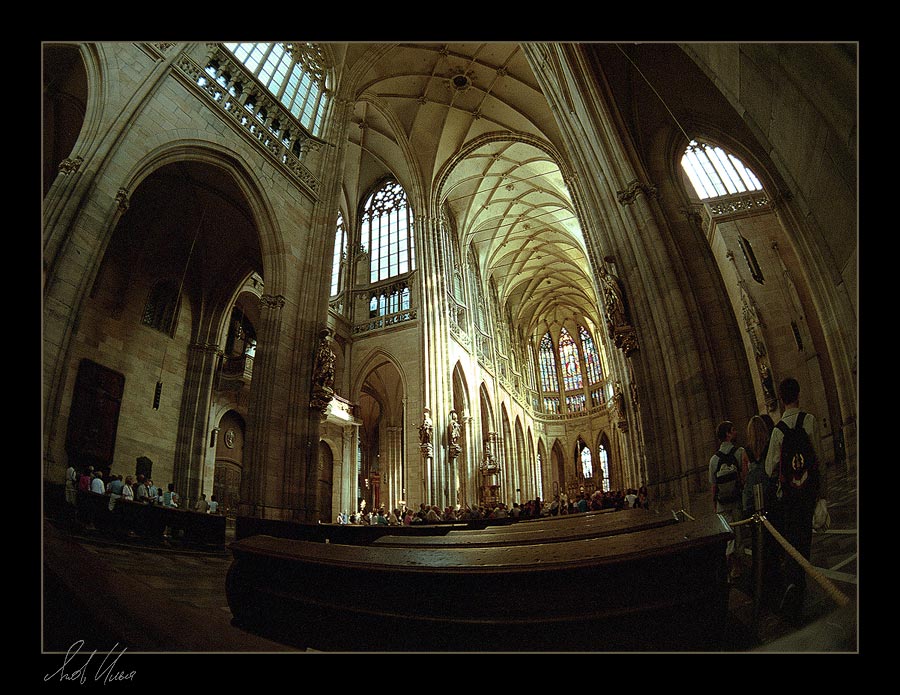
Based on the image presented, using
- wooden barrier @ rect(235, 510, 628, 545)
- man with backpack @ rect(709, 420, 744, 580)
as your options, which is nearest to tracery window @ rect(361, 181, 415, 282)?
wooden barrier @ rect(235, 510, 628, 545)

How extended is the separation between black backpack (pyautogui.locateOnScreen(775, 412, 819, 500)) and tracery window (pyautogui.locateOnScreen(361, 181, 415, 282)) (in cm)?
1848

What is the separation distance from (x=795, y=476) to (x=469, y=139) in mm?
20622

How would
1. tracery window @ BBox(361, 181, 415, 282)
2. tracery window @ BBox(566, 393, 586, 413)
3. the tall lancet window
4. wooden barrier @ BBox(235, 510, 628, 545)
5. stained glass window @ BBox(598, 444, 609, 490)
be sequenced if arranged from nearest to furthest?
1. wooden barrier @ BBox(235, 510, 628, 545)
2. tracery window @ BBox(361, 181, 415, 282)
3. stained glass window @ BBox(598, 444, 609, 490)
4. tracery window @ BBox(566, 393, 586, 413)
5. the tall lancet window

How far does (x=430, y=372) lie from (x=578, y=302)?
68.2 ft

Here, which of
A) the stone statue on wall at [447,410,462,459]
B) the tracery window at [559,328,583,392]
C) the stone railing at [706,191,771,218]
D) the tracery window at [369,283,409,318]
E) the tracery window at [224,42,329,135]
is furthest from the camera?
the tracery window at [559,328,583,392]

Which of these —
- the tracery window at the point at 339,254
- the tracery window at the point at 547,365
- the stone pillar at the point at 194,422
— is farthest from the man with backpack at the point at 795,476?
the tracery window at the point at 547,365

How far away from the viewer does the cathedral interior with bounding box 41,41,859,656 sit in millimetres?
5312

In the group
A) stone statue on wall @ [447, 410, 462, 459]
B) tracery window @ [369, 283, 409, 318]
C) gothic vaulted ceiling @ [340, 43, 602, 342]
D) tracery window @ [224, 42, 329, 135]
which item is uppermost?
gothic vaulted ceiling @ [340, 43, 602, 342]

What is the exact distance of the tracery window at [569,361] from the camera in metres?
35.9

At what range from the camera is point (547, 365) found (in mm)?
37062

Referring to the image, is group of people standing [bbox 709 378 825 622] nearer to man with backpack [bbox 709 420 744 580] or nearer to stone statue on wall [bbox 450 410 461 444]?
man with backpack [bbox 709 420 744 580]

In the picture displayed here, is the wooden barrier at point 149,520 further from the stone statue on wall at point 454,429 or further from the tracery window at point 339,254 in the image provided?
the tracery window at point 339,254

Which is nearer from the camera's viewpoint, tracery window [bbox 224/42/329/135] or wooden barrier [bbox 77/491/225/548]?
wooden barrier [bbox 77/491/225/548]
